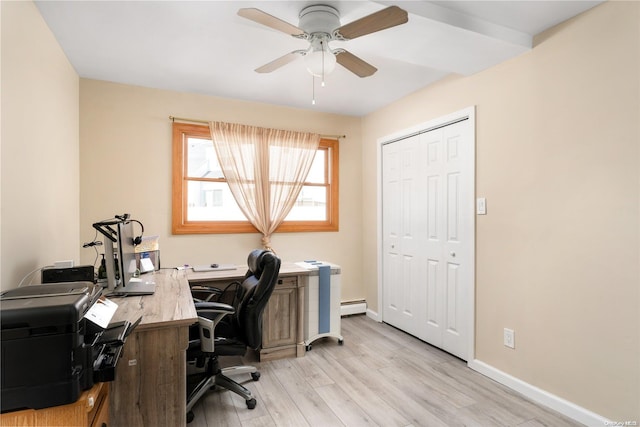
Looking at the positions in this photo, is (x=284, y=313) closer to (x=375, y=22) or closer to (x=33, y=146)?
(x=33, y=146)

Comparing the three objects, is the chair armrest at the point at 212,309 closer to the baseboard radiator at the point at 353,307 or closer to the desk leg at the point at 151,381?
the desk leg at the point at 151,381

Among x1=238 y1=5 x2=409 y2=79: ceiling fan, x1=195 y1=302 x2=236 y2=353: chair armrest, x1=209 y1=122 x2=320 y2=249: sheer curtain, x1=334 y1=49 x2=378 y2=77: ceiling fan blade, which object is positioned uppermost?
x1=238 y1=5 x2=409 y2=79: ceiling fan

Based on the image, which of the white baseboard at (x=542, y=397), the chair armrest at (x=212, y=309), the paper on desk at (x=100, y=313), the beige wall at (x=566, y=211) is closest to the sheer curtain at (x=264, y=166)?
the chair armrest at (x=212, y=309)

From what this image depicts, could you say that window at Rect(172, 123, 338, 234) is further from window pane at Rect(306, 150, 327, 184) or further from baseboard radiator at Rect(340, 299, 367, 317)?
baseboard radiator at Rect(340, 299, 367, 317)

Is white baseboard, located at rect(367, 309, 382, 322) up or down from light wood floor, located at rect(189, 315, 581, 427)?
up

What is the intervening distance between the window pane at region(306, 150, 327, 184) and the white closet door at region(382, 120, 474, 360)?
0.76 meters

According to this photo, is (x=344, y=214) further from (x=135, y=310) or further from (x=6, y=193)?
(x=6, y=193)

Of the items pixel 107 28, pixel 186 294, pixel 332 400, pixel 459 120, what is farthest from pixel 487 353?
pixel 107 28

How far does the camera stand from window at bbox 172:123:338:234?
11.4ft

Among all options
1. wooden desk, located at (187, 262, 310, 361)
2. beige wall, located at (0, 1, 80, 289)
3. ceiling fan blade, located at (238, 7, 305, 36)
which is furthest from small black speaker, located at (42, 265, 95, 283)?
ceiling fan blade, located at (238, 7, 305, 36)

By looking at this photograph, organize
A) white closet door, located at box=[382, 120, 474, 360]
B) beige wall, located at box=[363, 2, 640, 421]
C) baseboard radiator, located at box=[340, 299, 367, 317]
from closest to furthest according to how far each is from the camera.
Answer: beige wall, located at box=[363, 2, 640, 421] → white closet door, located at box=[382, 120, 474, 360] → baseboard radiator, located at box=[340, 299, 367, 317]

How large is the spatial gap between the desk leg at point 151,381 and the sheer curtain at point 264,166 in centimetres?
213

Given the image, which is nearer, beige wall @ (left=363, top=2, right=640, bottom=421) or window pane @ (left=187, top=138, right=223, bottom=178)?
beige wall @ (left=363, top=2, right=640, bottom=421)

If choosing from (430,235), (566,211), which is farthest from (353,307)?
(566,211)
